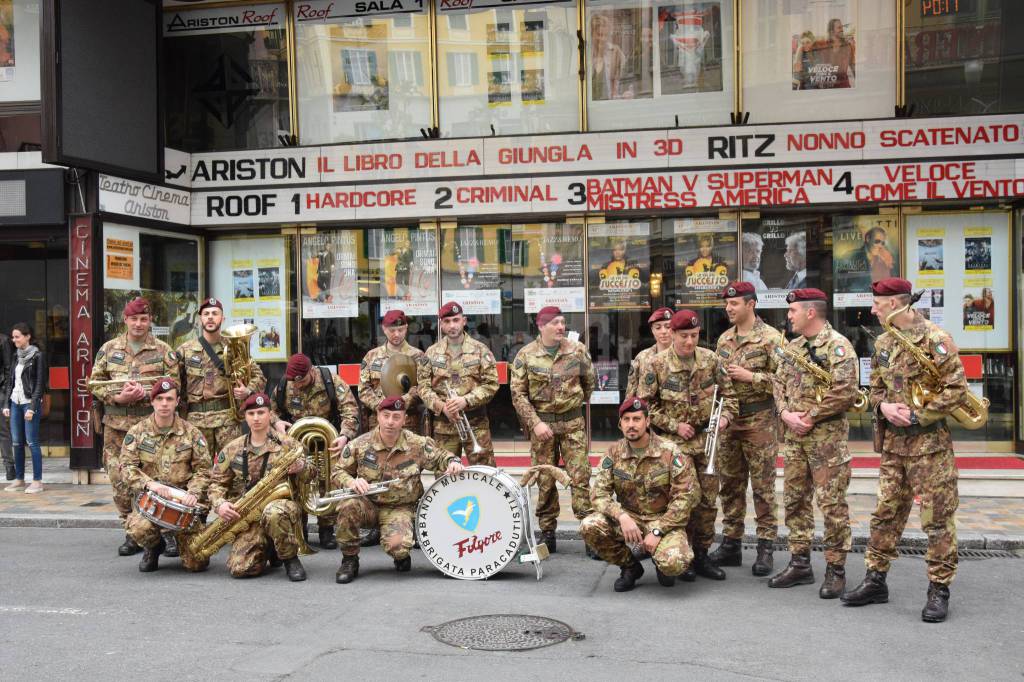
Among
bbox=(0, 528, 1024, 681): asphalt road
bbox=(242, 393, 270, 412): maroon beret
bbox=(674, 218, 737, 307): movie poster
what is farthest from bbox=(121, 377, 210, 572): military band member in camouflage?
bbox=(674, 218, 737, 307): movie poster

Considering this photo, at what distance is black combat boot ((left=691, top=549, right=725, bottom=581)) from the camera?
8039 millimetres

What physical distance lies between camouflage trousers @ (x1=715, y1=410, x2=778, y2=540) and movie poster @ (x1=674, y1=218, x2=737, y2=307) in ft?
16.3

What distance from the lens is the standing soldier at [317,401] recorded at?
9.45 m

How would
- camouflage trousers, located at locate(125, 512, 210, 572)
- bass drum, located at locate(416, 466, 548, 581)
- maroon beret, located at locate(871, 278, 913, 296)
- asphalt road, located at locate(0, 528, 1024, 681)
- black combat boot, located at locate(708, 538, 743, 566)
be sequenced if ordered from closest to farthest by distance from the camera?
1. asphalt road, located at locate(0, 528, 1024, 681)
2. maroon beret, located at locate(871, 278, 913, 296)
3. bass drum, located at locate(416, 466, 548, 581)
4. camouflage trousers, located at locate(125, 512, 210, 572)
5. black combat boot, located at locate(708, 538, 743, 566)

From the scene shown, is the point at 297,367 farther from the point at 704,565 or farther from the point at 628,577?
the point at 704,565

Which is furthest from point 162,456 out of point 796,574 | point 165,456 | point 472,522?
point 796,574

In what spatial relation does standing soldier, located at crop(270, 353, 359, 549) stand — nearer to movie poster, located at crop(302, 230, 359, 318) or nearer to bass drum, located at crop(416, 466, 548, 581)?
bass drum, located at crop(416, 466, 548, 581)

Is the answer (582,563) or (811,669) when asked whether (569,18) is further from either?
(811,669)

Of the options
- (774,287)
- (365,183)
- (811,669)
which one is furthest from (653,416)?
(365,183)

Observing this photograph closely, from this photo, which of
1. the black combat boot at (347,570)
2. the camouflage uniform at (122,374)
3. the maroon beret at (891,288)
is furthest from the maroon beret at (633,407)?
the camouflage uniform at (122,374)

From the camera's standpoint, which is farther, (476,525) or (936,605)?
(476,525)

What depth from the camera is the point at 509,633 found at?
21.4ft

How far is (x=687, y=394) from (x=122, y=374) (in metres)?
5.41

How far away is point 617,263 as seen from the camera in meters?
13.5
